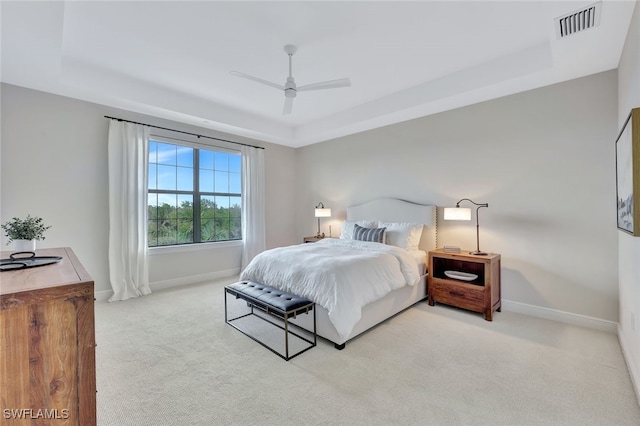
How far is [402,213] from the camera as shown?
4281 mm

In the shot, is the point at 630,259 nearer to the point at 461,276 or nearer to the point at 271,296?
the point at 461,276

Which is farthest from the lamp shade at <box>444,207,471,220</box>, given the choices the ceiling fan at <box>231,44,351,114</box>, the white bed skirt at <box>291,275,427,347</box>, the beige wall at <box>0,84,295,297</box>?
the beige wall at <box>0,84,295,297</box>

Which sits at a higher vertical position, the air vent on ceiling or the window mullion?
the air vent on ceiling

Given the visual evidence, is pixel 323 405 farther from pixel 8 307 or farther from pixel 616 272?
pixel 616 272

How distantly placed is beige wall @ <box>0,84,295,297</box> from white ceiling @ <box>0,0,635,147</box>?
0.23m

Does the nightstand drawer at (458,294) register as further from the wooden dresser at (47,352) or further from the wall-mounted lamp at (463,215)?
the wooden dresser at (47,352)

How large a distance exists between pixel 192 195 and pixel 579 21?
5.17m

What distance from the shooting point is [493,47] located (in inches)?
112

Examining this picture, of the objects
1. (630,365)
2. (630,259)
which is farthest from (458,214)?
(630,365)

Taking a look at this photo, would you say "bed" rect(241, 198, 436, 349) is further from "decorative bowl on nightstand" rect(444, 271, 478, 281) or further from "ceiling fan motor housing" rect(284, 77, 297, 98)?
"ceiling fan motor housing" rect(284, 77, 297, 98)

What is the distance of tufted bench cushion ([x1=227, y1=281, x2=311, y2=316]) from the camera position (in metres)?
2.41

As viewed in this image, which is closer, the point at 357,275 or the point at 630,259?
the point at 630,259

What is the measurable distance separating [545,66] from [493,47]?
1.77 feet

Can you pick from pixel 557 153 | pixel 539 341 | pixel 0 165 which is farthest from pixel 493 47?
pixel 0 165
